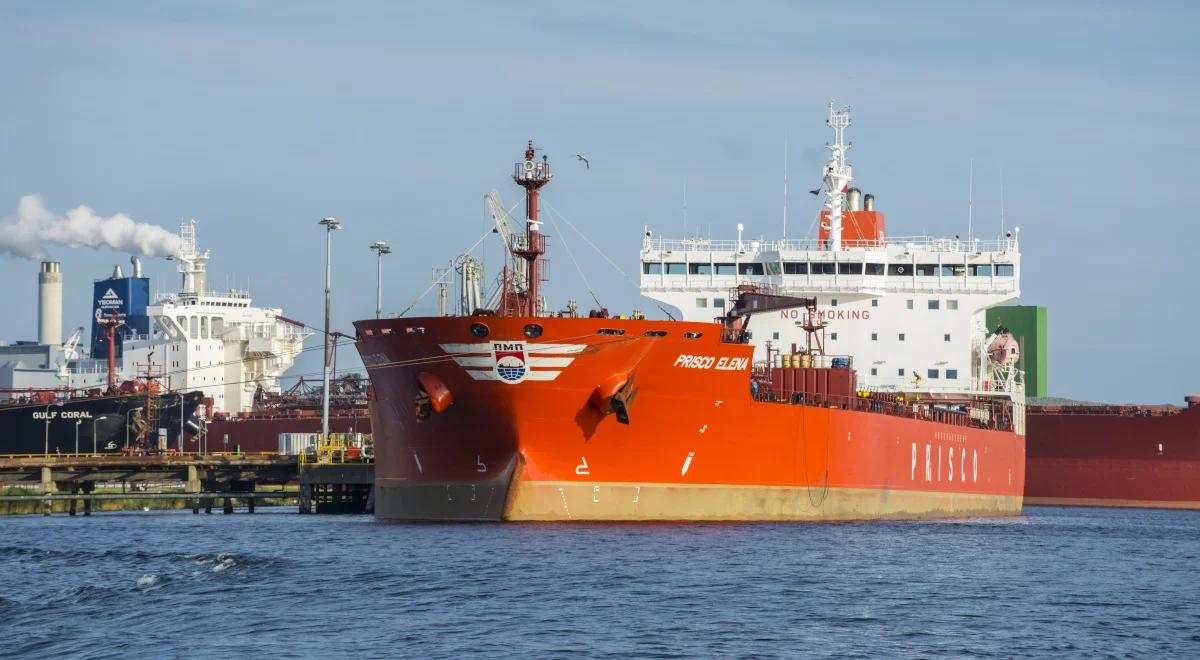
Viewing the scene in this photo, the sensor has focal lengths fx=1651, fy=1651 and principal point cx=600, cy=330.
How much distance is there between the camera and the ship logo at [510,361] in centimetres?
2984

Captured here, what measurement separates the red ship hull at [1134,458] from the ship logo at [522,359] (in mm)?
28036

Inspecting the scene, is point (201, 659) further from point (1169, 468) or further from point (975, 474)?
point (1169, 468)

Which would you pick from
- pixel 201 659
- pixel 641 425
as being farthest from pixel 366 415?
pixel 201 659

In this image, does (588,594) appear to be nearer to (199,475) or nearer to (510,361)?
(510,361)

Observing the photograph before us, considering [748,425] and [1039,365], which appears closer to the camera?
[748,425]

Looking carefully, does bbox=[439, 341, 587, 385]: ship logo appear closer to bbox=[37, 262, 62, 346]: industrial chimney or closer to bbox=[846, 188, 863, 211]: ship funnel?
bbox=[846, 188, 863, 211]: ship funnel

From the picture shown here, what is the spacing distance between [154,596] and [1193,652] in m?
13.3

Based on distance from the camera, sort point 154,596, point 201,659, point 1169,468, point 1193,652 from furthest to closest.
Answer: point 1169,468 < point 154,596 < point 1193,652 < point 201,659

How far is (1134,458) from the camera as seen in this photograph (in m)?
52.1

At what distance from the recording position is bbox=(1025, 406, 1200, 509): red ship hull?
169 feet

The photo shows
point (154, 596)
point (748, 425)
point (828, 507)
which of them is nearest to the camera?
point (154, 596)

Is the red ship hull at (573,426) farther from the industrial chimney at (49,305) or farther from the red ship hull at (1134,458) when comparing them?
the industrial chimney at (49,305)

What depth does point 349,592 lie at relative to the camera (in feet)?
74.2

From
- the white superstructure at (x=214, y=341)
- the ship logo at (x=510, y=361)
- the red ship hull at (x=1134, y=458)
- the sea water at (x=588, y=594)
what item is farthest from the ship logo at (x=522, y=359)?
the white superstructure at (x=214, y=341)
